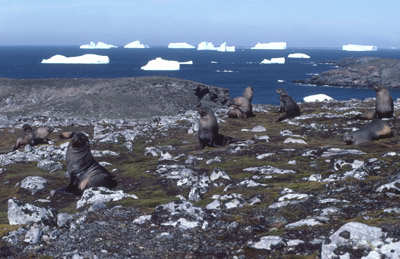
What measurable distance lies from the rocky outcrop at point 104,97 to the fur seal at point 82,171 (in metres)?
37.2

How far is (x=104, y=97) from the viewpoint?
6022 cm

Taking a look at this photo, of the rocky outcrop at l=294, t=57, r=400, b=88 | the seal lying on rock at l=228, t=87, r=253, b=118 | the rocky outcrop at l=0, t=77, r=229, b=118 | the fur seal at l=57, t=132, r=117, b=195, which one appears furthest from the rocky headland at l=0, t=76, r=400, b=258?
the rocky outcrop at l=294, t=57, r=400, b=88

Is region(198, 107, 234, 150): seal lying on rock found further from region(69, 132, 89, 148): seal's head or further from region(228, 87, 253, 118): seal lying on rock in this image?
region(228, 87, 253, 118): seal lying on rock

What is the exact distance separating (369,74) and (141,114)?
109348 millimetres

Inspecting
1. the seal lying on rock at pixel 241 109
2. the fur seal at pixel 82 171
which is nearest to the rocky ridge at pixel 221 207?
the fur seal at pixel 82 171

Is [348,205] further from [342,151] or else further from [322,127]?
[322,127]

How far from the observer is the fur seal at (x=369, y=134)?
21969mm

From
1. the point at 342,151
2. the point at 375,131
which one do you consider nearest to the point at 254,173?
the point at 342,151

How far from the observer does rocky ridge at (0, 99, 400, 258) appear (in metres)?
8.49

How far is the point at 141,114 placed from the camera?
186 ft

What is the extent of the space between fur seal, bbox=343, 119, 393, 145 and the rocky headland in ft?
1.37

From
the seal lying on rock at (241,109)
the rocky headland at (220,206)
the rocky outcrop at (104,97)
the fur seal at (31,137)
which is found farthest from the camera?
the rocky outcrop at (104,97)

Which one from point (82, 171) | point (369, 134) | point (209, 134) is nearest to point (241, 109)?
point (209, 134)

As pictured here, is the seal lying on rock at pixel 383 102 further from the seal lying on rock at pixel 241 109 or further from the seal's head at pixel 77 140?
the seal's head at pixel 77 140
